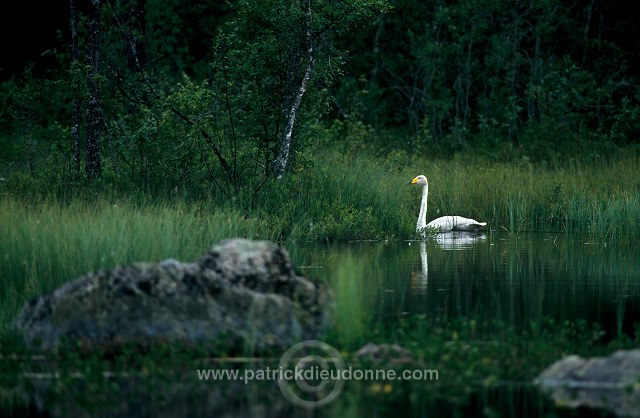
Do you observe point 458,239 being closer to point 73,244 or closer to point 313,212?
point 313,212

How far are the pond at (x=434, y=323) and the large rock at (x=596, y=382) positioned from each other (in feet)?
0.50

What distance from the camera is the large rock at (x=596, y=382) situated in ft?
23.8

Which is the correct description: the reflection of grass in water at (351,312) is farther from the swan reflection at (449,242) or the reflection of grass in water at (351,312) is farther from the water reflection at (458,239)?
the water reflection at (458,239)

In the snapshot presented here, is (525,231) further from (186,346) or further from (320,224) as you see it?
(186,346)

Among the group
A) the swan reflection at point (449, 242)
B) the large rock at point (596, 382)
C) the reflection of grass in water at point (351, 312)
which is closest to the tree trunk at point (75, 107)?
the swan reflection at point (449, 242)

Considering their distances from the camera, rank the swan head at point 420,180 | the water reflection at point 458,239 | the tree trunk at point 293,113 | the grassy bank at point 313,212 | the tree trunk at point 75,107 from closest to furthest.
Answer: the grassy bank at point 313,212, the water reflection at point 458,239, the tree trunk at point 293,113, the tree trunk at point 75,107, the swan head at point 420,180

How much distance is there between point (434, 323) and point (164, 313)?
2.51m

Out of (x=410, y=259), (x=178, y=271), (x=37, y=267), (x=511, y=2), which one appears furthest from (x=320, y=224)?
(x=511, y=2)

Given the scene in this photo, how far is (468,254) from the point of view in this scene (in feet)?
53.3

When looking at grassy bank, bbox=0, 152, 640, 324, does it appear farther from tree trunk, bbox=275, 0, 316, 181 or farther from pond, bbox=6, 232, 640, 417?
pond, bbox=6, 232, 640, 417

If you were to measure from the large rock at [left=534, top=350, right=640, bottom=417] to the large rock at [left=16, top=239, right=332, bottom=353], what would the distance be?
6.90 feet

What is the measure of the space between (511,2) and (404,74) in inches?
171

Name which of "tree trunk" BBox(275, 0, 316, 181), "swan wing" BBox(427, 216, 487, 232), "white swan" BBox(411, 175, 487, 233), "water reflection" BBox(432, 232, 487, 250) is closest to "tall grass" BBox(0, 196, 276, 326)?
"tree trunk" BBox(275, 0, 316, 181)

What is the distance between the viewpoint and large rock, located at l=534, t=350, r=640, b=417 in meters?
7.25
